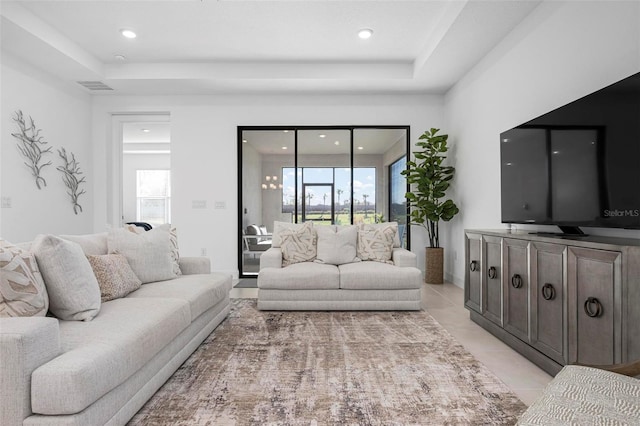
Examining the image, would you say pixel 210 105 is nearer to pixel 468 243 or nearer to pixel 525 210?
pixel 468 243

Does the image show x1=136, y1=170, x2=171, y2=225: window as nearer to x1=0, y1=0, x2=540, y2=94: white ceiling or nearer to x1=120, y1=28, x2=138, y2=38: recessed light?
x1=0, y1=0, x2=540, y2=94: white ceiling

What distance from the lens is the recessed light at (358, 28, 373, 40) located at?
404 cm

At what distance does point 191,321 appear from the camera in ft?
8.16

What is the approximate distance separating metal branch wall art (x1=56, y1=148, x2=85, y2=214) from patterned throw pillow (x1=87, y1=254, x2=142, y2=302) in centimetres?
326

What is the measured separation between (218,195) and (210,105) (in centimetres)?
138

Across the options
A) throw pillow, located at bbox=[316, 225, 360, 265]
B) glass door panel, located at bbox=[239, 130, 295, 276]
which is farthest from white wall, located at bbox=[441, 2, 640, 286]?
glass door panel, located at bbox=[239, 130, 295, 276]

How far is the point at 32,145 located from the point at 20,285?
3.70 m

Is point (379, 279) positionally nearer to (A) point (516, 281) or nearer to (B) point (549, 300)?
(A) point (516, 281)

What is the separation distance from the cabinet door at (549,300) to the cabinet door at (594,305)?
7 cm

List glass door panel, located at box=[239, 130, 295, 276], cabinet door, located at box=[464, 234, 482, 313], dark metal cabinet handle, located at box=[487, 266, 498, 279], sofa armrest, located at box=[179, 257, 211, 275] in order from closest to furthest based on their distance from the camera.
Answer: dark metal cabinet handle, located at box=[487, 266, 498, 279], cabinet door, located at box=[464, 234, 482, 313], sofa armrest, located at box=[179, 257, 211, 275], glass door panel, located at box=[239, 130, 295, 276]

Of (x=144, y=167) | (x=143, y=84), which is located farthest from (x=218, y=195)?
(x=144, y=167)

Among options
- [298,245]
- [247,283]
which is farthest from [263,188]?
[298,245]

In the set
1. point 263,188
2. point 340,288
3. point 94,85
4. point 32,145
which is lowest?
point 340,288

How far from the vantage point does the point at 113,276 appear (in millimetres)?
2477
